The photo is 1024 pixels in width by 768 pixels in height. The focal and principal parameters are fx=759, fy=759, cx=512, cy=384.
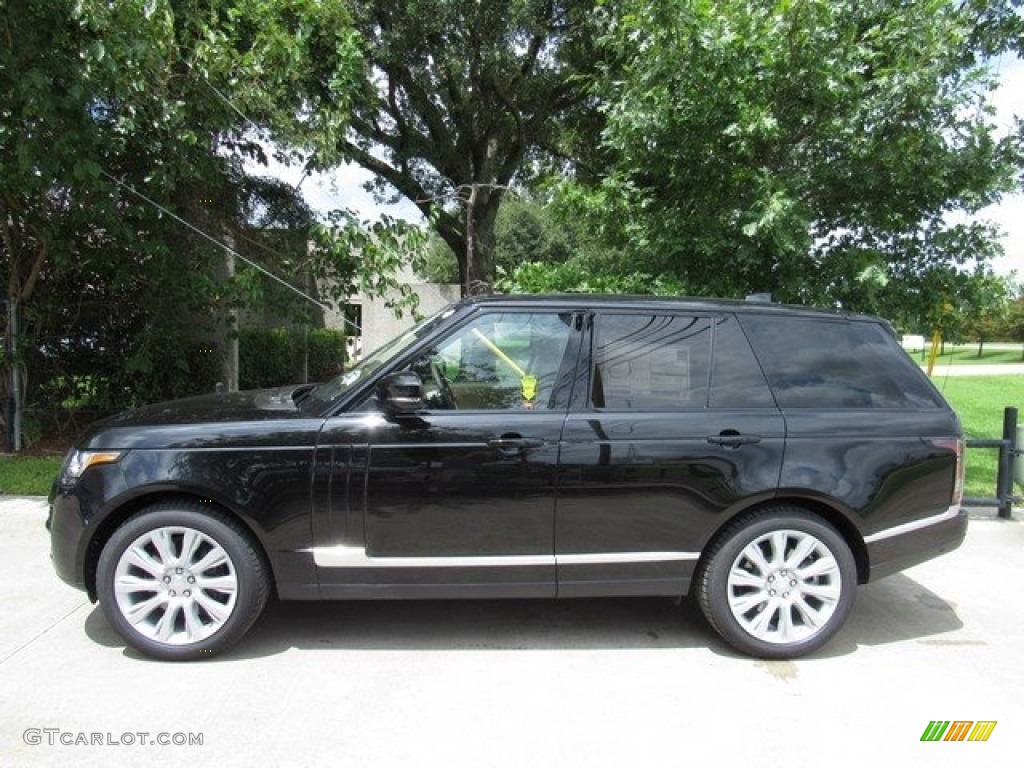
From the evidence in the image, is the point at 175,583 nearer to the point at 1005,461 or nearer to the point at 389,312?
the point at 1005,461

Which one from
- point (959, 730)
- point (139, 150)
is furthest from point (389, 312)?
point (959, 730)

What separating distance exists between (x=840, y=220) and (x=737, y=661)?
5022 millimetres

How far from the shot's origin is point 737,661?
12.6 ft

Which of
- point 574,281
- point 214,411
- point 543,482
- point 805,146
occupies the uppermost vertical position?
point 805,146

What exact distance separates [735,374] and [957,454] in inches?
48.9

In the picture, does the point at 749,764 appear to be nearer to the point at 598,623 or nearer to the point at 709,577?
the point at 709,577

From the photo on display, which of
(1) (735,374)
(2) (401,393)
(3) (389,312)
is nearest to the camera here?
(2) (401,393)

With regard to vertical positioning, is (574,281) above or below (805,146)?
below

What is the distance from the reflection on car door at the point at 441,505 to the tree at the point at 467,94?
900cm

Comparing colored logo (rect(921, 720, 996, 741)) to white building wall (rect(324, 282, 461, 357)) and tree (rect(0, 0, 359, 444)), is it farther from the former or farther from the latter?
white building wall (rect(324, 282, 461, 357))

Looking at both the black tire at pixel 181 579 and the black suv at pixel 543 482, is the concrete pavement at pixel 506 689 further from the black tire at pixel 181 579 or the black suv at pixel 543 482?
the black suv at pixel 543 482

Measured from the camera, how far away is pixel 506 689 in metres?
3.48

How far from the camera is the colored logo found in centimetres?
317
